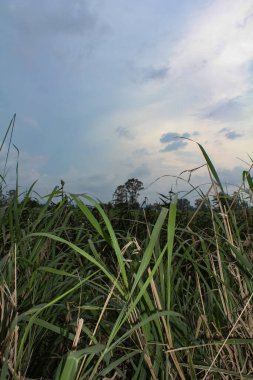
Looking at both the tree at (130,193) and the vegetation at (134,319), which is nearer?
the vegetation at (134,319)

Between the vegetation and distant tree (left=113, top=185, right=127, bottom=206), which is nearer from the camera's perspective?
A: the vegetation

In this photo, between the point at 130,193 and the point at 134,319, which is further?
the point at 130,193

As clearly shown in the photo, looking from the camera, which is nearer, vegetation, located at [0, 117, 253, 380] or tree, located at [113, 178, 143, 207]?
vegetation, located at [0, 117, 253, 380]

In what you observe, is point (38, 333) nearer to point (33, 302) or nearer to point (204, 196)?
point (33, 302)

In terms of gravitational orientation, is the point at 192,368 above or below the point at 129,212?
Answer: below

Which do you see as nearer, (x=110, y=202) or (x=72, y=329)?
(x=72, y=329)

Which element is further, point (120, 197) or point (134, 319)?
point (120, 197)

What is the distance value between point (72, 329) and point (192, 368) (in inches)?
21.1

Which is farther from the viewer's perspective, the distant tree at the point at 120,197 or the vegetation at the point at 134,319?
the distant tree at the point at 120,197

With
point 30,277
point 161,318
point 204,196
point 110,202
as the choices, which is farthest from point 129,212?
point 161,318

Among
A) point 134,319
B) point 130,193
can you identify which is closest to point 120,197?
point 130,193

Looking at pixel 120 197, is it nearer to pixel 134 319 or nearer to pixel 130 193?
pixel 130 193

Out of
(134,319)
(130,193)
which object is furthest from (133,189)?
(134,319)

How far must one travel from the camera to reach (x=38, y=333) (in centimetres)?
190
